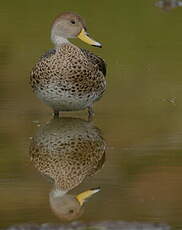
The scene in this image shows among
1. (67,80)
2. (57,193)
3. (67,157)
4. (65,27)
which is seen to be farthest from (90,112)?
(57,193)

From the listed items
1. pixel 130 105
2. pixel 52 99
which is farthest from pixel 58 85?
pixel 130 105

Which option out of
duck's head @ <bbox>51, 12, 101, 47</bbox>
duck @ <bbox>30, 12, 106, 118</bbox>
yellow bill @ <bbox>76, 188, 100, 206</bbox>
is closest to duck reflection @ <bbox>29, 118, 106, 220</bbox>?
yellow bill @ <bbox>76, 188, 100, 206</bbox>

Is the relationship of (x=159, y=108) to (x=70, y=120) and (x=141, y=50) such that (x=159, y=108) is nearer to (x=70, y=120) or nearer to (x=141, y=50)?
(x=70, y=120)

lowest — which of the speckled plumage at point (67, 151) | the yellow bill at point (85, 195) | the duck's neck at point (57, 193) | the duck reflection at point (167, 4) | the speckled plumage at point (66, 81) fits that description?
the duck reflection at point (167, 4)

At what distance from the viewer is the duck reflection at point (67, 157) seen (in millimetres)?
6293

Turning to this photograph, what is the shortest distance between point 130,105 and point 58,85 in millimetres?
703

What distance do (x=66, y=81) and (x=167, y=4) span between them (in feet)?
21.2

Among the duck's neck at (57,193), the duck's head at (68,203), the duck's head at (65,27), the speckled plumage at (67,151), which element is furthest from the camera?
the duck's head at (65,27)

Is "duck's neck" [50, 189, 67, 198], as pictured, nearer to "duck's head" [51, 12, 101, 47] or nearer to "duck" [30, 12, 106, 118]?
"duck" [30, 12, 106, 118]

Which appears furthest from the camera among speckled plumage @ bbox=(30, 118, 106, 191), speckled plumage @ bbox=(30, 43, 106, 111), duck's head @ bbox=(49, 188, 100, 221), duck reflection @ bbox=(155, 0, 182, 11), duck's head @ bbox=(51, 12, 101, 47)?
duck reflection @ bbox=(155, 0, 182, 11)

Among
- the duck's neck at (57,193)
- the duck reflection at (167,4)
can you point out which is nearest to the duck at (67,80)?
the duck's neck at (57,193)

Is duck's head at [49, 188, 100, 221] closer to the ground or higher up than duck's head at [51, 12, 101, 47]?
closer to the ground

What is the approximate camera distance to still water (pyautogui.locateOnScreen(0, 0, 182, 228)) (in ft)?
20.5

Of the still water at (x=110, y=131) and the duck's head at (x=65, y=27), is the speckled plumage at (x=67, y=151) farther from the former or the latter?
the duck's head at (x=65, y=27)
